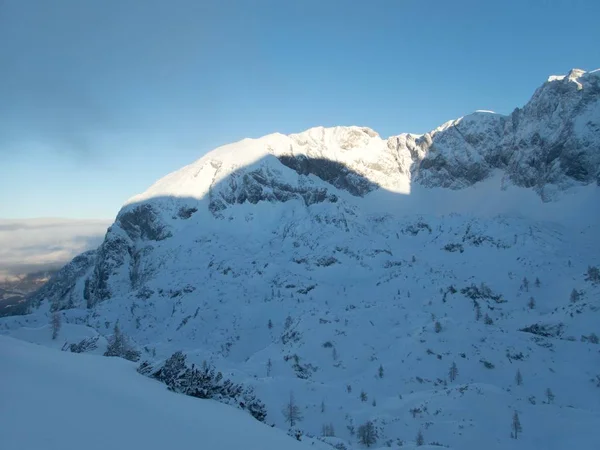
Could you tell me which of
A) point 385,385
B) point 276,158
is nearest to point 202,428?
point 385,385

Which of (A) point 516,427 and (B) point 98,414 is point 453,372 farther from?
(B) point 98,414

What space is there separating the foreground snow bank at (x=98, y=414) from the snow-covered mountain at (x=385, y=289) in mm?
32309

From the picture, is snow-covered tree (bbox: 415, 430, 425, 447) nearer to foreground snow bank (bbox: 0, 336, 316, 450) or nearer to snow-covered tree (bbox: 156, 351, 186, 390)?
snow-covered tree (bbox: 156, 351, 186, 390)

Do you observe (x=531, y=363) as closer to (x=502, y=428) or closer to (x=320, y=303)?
(x=502, y=428)

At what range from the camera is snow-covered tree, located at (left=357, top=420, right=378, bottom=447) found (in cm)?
4239

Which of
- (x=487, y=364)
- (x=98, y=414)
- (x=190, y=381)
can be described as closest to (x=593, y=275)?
(x=487, y=364)

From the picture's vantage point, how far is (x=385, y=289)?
395 ft

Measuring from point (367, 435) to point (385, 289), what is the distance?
7958 cm

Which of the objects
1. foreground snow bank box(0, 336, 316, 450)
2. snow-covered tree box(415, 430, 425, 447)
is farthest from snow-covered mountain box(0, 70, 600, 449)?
foreground snow bank box(0, 336, 316, 450)

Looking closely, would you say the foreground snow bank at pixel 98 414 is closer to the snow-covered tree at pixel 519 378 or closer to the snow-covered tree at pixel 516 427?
the snow-covered tree at pixel 516 427

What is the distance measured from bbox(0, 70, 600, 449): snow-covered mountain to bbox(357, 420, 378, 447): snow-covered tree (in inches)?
49.3

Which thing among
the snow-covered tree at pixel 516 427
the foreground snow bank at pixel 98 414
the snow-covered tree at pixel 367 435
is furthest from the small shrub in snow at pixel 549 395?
the foreground snow bank at pixel 98 414

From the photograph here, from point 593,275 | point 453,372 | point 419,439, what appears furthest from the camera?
point 593,275

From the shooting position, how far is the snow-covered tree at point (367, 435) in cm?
4239
